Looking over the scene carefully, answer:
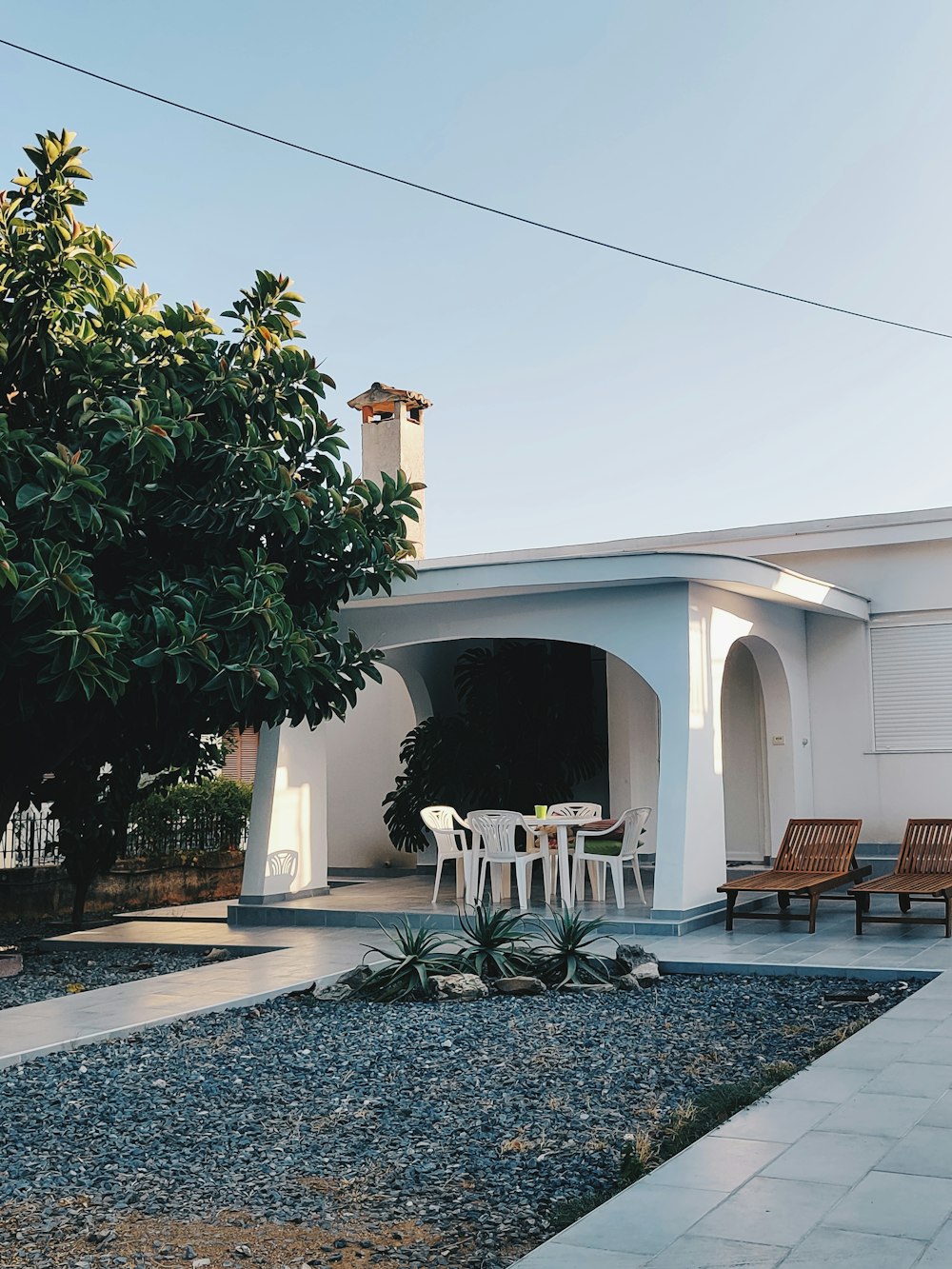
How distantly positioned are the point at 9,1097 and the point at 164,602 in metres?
3.95

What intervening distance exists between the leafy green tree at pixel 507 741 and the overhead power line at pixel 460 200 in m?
4.81

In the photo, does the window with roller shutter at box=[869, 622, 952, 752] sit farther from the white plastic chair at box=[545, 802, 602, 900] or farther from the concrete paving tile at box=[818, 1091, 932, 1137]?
the concrete paving tile at box=[818, 1091, 932, 1137]

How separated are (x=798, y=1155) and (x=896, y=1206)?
23.6 inches

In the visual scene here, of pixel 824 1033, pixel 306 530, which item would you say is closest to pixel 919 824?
pixel 824 1033

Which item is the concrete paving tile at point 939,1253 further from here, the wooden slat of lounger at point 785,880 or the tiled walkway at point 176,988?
the wooden slat of lounger at point 785,880

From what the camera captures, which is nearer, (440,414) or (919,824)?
(919,824)

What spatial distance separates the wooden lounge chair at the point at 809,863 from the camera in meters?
10.3

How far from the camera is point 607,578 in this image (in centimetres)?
1050

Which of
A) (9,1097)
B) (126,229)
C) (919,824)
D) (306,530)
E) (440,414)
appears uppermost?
(440,414)

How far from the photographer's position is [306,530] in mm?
9797

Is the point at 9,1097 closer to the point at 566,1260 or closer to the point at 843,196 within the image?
the point at 566,1260

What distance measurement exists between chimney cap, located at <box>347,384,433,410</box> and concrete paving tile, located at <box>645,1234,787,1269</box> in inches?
725

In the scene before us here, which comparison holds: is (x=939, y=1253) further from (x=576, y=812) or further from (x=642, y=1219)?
(x=576, y=812)

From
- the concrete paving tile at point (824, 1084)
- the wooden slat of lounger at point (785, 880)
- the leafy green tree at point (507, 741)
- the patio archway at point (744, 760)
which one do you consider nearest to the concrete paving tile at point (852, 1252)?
the concrete paving tile at point (824, 1084)
